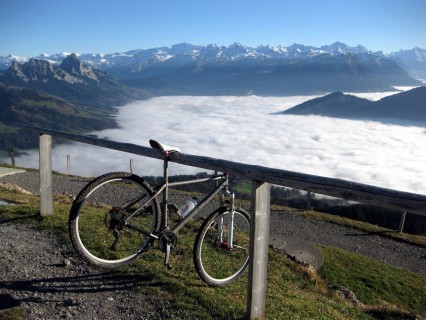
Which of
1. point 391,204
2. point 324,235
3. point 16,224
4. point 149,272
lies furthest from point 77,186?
point 391,204

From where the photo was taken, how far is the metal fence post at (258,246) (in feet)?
16.5

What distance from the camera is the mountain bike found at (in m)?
6.07

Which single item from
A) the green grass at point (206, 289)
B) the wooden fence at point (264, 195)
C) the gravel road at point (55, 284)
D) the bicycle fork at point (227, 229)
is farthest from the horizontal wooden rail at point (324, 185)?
the gravel road at point (55, 284)

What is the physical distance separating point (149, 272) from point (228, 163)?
95.5 inches

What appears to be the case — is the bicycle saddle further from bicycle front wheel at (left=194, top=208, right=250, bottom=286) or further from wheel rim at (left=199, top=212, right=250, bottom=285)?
wheel rim at (left=199, top=212, right=250, bottom=285)

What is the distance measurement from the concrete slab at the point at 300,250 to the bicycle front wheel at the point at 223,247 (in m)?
12.7

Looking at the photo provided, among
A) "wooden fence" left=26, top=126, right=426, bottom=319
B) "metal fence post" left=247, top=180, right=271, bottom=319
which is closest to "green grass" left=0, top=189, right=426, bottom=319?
"metal fence post" left=247, top=180, right=271, bottom=319

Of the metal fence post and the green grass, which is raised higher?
the metal fence post

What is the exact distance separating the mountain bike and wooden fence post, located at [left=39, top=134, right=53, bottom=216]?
295 cm

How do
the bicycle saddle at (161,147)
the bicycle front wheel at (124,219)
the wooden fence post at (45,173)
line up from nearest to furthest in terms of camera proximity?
the bicycle front wheel at (124,219) → the bicycle saddle at (161,147) → the wooden fence post at (45,173)

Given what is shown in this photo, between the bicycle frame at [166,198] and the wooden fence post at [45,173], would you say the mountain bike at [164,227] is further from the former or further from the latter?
the wooden fence post at [45,173]

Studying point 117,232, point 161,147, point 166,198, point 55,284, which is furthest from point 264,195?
point 55,284

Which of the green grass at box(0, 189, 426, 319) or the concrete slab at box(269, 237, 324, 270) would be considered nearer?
the green grass at box(0, 189, 426, 319)

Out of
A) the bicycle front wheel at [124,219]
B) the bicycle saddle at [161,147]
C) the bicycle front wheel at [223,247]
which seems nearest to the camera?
the bicycle front wheel at [124,219]
